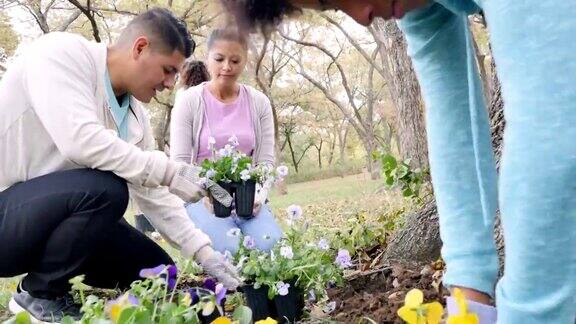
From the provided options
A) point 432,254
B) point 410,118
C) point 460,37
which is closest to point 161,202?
point 432,254

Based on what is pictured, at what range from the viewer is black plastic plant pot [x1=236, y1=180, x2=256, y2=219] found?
2.94m

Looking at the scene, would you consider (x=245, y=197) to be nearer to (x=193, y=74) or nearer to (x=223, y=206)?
(x=223, y=206)

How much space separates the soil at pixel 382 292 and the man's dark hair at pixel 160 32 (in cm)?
112

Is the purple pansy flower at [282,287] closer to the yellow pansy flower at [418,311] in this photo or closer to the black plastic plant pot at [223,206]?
the black plastic plant pot at [223,206]

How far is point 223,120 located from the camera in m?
3.63

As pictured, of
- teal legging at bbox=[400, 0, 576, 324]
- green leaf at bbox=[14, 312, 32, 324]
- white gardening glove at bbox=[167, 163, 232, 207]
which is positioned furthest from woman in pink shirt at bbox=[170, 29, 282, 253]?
teal legging at bbox=[400, 0, 576, 324]

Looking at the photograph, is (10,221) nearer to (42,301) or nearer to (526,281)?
(42,301)

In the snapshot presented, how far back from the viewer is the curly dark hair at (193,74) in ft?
13.6

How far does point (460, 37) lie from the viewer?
4.10 feet

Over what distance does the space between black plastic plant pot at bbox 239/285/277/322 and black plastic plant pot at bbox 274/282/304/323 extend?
3 centimetres

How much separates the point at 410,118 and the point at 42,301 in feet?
9.93

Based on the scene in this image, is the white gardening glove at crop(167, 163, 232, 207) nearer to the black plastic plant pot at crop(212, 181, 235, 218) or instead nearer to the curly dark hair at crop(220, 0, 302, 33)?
the black plastic plant pot at crop(212, 181, 235, 218)

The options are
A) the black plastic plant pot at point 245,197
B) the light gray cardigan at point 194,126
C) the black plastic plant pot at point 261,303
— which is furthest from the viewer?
the light gray cardigan at point 194,126

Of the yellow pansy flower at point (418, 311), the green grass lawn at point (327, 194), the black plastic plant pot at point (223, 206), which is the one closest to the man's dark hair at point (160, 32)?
the black plastic plant pot at point (223, 206)
